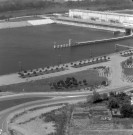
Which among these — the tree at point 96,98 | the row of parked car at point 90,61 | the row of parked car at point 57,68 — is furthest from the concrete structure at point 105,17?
the tree at point 96,98

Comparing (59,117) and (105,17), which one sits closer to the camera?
(59,117)

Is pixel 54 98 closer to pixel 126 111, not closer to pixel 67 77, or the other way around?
pixel 67 77

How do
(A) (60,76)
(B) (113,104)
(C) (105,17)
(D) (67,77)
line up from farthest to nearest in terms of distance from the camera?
(C) (105,17) → (A) (60,76) → (D) (67,77) → (B) (113,104)

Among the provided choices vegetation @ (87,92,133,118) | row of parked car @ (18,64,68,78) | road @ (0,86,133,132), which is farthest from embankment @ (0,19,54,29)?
vegetation @ (87,92,133,118)

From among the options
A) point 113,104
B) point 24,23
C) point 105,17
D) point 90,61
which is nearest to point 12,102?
point 113,104

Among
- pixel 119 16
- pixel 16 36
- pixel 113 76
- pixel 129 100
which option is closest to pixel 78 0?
pixel 119 16

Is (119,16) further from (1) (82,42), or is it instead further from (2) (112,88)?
(2) (112,88)

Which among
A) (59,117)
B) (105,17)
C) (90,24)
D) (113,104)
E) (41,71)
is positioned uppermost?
(105,17)

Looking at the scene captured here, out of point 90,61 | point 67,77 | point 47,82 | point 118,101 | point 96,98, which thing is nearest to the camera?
point 118,101
